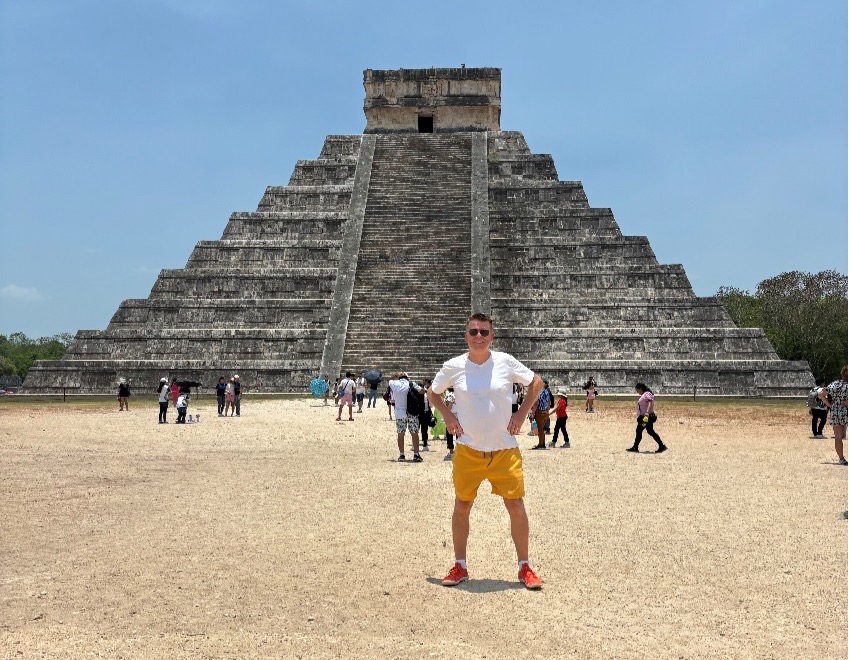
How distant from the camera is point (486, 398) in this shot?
6512 mm

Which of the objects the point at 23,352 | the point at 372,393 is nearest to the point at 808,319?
the point at 372,393

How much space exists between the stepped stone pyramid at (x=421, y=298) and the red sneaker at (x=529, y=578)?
23.5 metres

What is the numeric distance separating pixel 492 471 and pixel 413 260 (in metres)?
29.3

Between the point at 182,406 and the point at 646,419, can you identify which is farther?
the point at 182,406

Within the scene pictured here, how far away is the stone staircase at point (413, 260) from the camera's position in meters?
31.6

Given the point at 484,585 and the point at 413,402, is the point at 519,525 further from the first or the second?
the point at 413,402

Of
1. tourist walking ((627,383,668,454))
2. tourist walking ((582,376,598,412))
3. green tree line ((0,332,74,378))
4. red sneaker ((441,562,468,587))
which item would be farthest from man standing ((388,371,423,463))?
green tree line ((0,332,74,378))

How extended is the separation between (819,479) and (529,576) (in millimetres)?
7140

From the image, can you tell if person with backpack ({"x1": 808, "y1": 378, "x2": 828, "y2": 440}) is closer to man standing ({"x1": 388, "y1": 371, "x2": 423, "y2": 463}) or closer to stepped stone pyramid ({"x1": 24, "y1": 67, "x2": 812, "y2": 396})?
man standing ({"x1": 388, "y1": 371, "x2": 423, "y2": 463})

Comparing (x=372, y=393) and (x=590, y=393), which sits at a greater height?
(x=590, y=393)

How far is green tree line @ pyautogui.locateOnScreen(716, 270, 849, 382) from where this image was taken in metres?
45.9

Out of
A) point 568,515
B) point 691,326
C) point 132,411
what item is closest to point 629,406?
point 691,326

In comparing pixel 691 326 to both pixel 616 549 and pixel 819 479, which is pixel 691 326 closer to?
pixel 819 479

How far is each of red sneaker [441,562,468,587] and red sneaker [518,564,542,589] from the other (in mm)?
391
